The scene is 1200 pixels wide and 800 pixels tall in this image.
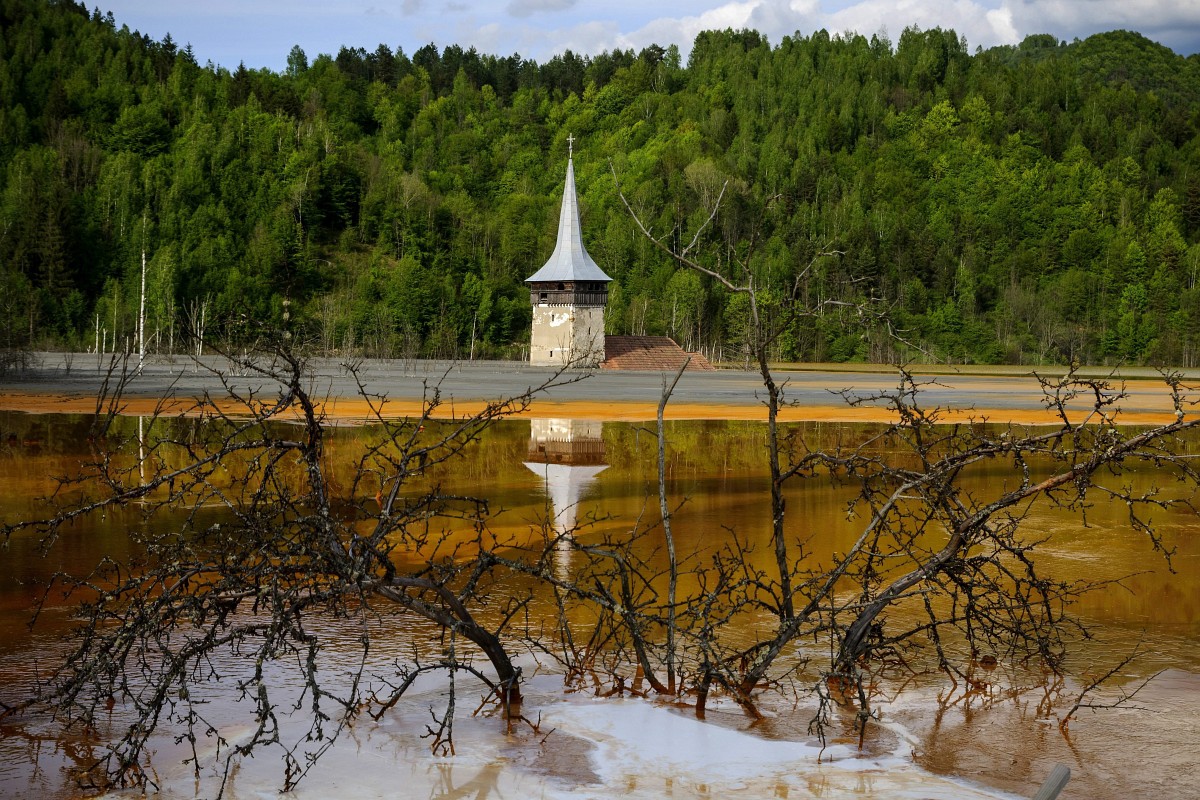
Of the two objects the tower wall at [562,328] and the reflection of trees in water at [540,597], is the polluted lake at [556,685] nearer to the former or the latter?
the reflection of trees in water at [540,597]

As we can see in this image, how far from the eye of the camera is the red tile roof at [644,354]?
68.3m

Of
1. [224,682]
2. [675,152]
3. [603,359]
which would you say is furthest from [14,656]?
[675,152]

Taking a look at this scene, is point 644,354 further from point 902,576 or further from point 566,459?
point 902,576

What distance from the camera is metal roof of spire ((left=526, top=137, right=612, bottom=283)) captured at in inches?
2697

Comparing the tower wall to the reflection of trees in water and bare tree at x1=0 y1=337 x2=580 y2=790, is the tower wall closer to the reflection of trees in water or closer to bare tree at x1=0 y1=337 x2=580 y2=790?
the reflection of trees in water

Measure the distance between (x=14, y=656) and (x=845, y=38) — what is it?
19065cm

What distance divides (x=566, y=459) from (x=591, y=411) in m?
12.0

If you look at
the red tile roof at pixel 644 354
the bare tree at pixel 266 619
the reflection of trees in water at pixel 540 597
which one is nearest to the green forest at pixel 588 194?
the red tile roof at pixel 644 354

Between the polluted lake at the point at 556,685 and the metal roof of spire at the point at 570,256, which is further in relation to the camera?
the metal roof of spire at the point at 570,256

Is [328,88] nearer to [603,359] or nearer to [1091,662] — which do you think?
[603,359]

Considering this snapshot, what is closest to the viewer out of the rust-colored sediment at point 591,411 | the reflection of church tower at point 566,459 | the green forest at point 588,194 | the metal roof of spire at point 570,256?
the reflection of church tower at point 566,459

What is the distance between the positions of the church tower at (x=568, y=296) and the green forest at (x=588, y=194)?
11.8 meters

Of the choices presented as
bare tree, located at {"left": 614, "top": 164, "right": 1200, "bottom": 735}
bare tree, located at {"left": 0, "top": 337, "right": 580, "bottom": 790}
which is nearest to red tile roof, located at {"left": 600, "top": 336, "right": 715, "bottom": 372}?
bare tree, located at {"left": 614, "top": 164, "right": 1200, "bottom": 735}

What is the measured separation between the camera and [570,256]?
69.8m
